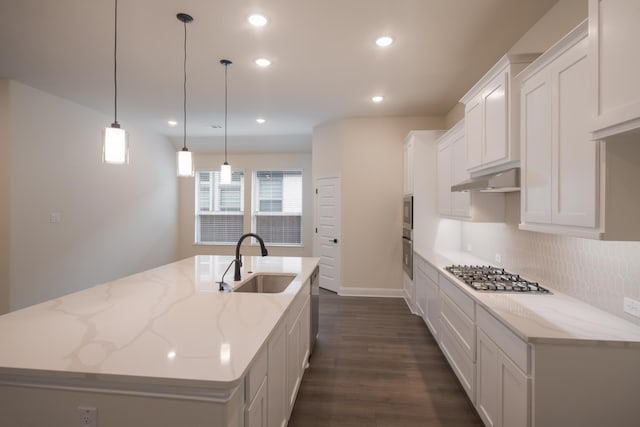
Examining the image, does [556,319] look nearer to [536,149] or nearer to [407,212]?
[536,149]

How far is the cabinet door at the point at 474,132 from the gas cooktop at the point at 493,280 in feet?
3.08

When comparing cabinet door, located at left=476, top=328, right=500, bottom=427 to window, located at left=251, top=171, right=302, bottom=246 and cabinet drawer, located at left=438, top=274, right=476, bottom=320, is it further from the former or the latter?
window, located at left=251, top=171, right=302, bottom=246

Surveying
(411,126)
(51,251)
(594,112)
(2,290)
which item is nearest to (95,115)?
(51,251)

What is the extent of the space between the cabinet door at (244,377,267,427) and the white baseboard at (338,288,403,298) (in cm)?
391

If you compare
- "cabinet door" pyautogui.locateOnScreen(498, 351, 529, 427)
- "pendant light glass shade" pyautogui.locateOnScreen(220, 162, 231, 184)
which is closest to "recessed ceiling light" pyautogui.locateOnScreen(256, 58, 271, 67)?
"pendant light glass shade" pyautogui.locateOnScreen(220, 162, 231, 184)

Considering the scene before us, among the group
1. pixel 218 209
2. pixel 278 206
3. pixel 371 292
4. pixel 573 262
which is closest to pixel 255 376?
pixel 573 262

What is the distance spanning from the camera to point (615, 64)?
1.22 m

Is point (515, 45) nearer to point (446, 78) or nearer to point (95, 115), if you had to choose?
point (446, 78)

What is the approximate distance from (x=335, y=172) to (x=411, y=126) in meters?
1.46

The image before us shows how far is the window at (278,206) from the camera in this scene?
7.24 metres

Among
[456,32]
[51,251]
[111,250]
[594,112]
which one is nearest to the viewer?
[594,112]

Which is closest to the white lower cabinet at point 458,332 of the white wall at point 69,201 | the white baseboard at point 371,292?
the white baseboard at point 371,292

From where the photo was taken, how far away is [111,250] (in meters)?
5.36

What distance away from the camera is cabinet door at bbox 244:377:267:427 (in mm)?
1231
